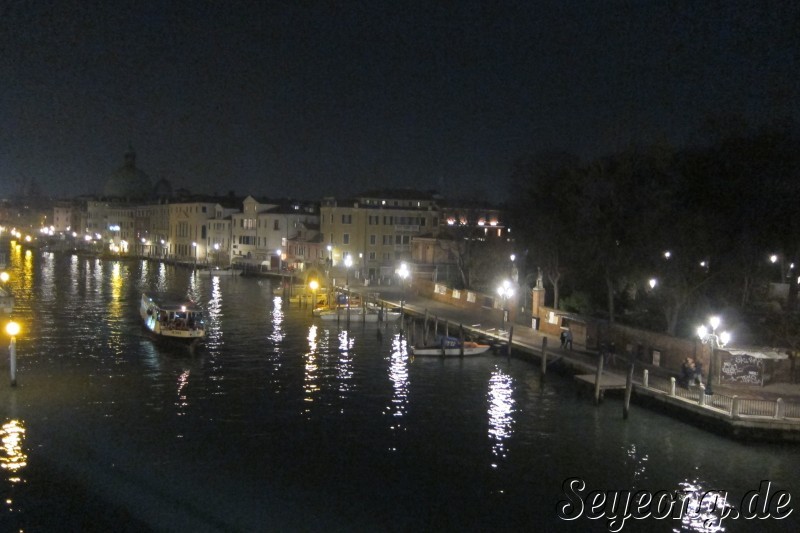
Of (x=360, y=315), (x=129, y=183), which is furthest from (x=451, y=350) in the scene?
(x=129, y=183)

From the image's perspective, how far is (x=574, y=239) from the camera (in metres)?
29.6

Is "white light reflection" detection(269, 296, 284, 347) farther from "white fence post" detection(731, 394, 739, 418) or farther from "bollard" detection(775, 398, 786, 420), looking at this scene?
"bollard" detection(775, 398, 786, 420)

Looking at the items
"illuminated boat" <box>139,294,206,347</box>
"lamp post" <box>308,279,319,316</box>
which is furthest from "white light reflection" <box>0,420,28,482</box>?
"lamp post" <box>308,279,319,316</box>

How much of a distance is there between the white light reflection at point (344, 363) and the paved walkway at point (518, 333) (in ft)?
15.0

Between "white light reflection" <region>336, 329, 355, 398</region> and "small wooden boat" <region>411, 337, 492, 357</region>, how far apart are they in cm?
281

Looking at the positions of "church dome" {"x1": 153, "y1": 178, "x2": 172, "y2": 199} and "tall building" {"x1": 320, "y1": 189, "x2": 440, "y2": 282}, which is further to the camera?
"church dome" {"x1": 153, "y1": 178, "x2": 172, "y2": 199}

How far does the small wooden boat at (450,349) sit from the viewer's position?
28922mm

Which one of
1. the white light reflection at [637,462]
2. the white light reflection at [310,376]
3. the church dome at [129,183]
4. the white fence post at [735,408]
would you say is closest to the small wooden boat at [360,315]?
the white light reflection at [310,376]

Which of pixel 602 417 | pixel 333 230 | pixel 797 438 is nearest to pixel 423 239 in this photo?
pixel 333 230

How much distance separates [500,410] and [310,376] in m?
7.29

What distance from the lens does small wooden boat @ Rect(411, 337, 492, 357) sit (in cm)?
2892

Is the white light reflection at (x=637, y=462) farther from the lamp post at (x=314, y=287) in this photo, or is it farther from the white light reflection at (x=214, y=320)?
the lamp post at (x=314, y=287)

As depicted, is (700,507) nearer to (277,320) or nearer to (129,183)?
(277,320)

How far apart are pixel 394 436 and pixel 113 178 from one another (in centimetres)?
11634
